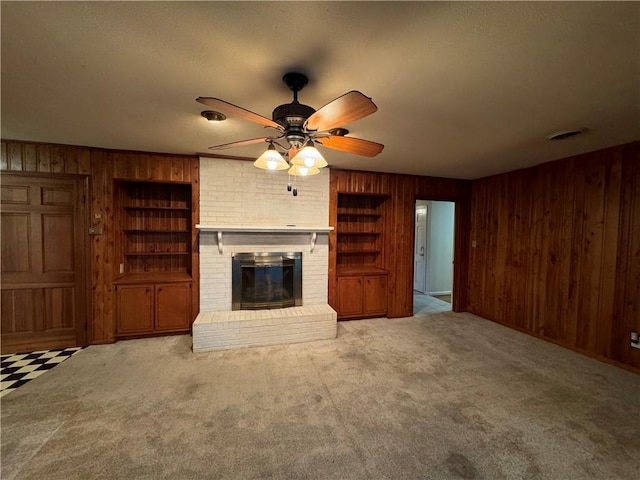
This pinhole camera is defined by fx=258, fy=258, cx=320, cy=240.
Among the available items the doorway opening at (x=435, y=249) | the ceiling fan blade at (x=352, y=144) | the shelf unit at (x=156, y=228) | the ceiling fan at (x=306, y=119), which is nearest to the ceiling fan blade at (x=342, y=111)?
the ceiling fan at (x=306, y=119)

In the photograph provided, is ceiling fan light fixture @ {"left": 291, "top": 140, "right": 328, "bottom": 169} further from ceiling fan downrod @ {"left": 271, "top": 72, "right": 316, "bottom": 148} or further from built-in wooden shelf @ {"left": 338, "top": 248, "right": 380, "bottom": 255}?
built-in wooden shelf @ {"left": 338, "top": 248, "right": 380, "bottom": 255}

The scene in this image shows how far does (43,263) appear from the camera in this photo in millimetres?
3080

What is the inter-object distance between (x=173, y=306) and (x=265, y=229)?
161cm

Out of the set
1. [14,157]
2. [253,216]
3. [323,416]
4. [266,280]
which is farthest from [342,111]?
[14,157]

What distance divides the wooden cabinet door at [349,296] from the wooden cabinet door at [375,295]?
0.32 feet

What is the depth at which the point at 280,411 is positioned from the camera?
6.74 ft

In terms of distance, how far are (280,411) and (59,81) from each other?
2.80 m

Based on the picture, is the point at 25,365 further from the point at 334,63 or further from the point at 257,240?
the point at 334,63

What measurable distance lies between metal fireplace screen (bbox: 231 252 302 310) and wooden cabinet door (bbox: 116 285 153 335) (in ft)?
3.47

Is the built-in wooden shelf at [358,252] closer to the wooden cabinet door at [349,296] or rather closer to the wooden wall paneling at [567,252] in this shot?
the wooden cabinet door at [349,296]

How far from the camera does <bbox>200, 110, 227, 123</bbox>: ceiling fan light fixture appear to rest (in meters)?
2.07

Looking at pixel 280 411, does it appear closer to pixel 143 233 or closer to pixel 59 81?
pixel 59 81

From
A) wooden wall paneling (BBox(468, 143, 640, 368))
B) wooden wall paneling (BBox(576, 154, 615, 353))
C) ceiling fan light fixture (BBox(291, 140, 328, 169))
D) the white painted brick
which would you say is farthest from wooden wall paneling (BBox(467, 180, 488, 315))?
ceiling fan light fixture (BBox(291, 140, 328, 169))

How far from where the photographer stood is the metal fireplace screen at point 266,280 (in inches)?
143
